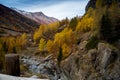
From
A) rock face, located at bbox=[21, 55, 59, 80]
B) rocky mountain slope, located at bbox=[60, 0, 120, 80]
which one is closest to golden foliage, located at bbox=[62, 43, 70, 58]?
rock face, located at bbox=[21, 55, 59, 80]

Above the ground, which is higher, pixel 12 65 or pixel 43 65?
pixel 12 65

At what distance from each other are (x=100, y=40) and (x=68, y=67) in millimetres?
14435

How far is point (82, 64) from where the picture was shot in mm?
84188

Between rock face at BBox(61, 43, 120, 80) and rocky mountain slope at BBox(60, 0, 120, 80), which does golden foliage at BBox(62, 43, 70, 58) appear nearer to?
rocky mountain slope at BBox(60, 0, 120, 80)

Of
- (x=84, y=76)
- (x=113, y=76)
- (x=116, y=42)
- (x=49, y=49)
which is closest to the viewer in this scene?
(x=113, y=76)

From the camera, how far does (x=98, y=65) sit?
8075 cm

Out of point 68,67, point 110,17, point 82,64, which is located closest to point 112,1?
point 110,17

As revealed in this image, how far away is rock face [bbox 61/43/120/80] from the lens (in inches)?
2980

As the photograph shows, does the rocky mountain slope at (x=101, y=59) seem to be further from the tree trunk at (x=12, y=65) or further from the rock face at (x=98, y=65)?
the tree trunk at (x=12, y=65)

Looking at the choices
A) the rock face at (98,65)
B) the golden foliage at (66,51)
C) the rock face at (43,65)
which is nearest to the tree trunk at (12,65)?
the rock face at (98,65)

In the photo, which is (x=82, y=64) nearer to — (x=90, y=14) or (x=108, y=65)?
(x=108, y=65)

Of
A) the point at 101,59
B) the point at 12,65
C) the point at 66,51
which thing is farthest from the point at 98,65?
the point at 12,65

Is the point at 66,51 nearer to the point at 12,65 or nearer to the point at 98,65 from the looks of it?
the point at 98,65

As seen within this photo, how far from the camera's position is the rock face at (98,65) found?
248 ft
